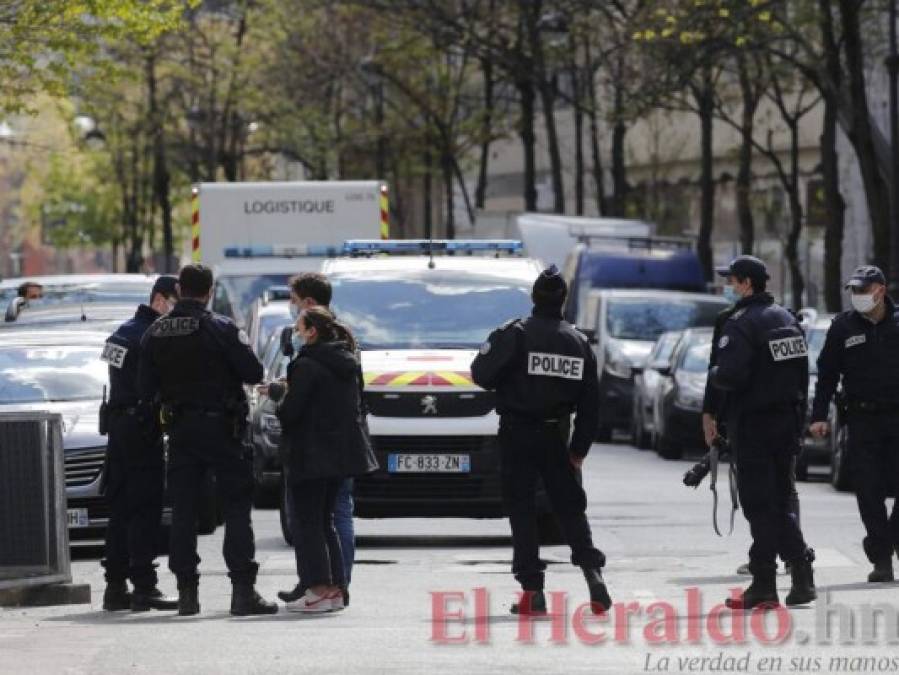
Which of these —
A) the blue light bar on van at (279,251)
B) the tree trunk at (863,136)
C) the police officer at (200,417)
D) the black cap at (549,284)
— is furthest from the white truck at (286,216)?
the black cap at (549,284)

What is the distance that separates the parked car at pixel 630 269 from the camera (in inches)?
1586

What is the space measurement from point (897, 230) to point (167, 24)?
10.3m

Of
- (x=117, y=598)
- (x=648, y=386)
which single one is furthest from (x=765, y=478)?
(x=648, y=386)

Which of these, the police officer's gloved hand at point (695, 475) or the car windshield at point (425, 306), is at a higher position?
the car windshield at point (425, 306)

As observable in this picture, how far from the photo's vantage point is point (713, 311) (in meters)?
37.3

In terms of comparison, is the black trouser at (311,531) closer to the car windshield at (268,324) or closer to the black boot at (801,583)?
the black boot at (801,583)

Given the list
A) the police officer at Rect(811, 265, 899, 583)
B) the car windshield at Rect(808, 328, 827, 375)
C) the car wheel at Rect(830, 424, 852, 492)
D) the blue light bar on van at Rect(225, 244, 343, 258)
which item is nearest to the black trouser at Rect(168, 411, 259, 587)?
the police officer at Rect(811, 265, 899, 583)

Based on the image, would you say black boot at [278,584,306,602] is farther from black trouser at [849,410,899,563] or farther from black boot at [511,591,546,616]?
black trouser at [849,410,899,563]

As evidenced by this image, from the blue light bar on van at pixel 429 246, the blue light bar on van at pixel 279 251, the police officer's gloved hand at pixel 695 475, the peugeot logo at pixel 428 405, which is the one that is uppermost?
the blue light bar on van at pixel 429 246

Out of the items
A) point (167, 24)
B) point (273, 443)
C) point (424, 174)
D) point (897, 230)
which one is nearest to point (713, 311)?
point (897, 230)

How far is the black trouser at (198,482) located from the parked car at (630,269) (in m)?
26.1

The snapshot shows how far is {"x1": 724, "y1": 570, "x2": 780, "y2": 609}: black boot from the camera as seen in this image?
1359 cm

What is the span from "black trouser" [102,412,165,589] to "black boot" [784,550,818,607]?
3278mm

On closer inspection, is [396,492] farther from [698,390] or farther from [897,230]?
[897,230]
